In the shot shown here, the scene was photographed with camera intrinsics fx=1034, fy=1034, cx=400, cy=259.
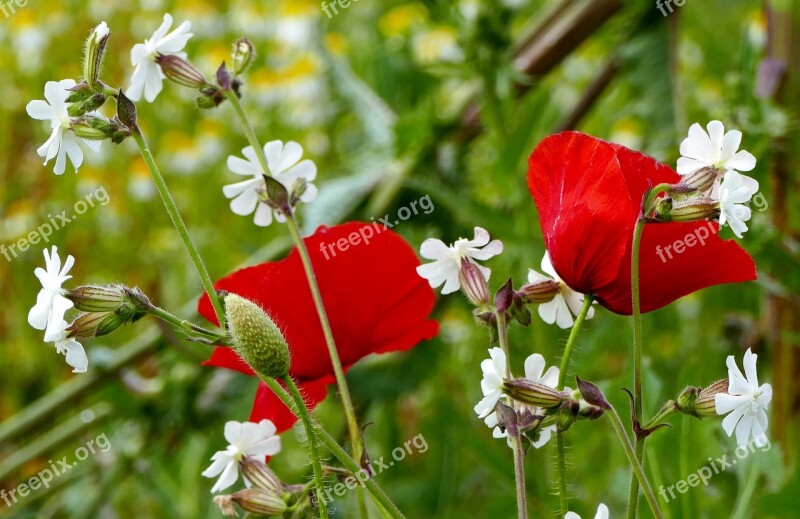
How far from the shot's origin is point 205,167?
5.03 feet

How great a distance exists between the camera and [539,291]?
35 cm

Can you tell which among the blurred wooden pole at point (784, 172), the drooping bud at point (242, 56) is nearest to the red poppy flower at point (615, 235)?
the drooping bud at point (242, 56)

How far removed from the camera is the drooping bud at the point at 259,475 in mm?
→ 320

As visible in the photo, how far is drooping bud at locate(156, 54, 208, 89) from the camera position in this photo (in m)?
0.36

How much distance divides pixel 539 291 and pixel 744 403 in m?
0.08

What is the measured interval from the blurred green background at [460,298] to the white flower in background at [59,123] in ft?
0.91

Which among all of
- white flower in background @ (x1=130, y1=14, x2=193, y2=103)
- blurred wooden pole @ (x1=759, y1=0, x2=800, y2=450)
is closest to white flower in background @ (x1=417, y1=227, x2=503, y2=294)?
white flower in background @ (x1=130, y1=14, x2=193, y2=103)

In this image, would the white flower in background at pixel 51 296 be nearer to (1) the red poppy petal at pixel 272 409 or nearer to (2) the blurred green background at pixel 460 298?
(1) the red poppy petal at pixel 272 409

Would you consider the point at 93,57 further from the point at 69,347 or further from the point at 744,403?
the point at 744,403

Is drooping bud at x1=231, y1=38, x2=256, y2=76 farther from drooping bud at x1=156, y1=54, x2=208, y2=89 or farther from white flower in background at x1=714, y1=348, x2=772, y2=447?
white flower in background at x1=714, y1=348, x2=772, y2=447

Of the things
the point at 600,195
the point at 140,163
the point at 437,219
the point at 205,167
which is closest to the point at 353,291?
the point at 600,195

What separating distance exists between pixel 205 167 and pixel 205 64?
261mm

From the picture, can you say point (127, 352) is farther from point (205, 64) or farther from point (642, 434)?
point (205, 64)

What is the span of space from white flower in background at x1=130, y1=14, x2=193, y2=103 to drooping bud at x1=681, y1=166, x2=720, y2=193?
6.7 inches
